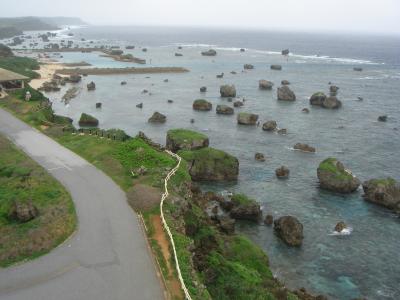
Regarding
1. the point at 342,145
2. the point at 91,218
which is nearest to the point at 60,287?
the point at 91,218

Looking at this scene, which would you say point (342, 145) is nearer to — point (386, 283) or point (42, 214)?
point (386, 283)

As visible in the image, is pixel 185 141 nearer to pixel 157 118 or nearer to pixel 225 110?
pixel 157 118

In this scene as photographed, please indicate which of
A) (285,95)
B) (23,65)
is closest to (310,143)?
(285,95)

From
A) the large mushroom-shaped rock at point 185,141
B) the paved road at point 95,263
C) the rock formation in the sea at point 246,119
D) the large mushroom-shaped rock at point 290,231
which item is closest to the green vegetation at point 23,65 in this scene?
the rock formation in the sea at point 246,119

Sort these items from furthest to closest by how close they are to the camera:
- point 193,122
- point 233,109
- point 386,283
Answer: point 233,109
point 193,122
point 386,283

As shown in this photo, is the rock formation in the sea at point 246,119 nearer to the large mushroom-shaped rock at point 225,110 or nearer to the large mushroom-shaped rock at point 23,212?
the large mushroom-shaped rock at point 225,110

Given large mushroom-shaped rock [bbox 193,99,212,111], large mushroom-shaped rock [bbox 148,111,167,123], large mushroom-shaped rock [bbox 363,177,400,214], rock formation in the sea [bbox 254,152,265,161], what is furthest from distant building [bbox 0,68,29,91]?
large mushroom-shaped rock [bbox 363,177,400,214]
